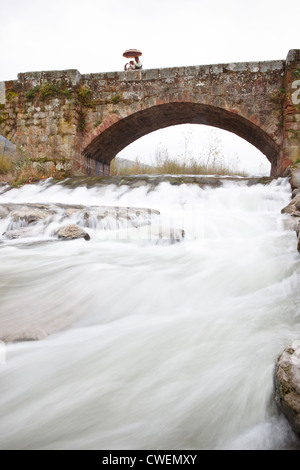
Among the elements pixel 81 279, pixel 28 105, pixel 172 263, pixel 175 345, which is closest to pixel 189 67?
pixel 28 105

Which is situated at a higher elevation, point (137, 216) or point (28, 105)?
point (28, 105)

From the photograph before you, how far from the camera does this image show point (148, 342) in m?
Answer: 1.46

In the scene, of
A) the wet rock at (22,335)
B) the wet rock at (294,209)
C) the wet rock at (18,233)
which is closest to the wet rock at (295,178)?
the wet rock at (294,209)

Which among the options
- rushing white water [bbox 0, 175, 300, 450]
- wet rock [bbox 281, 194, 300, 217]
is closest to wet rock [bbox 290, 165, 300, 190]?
wet rock [bbox 281, 194, 300, 217]

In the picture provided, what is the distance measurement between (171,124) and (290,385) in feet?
26.2

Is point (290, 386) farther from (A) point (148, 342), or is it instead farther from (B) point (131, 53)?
(B) point (131, 53)

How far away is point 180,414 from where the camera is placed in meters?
1.05

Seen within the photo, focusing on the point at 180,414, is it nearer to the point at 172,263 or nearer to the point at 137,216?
the point at 172,263

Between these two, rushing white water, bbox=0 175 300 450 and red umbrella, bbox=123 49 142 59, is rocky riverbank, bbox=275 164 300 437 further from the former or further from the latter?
red umbrella, bbox=123 49 142 59

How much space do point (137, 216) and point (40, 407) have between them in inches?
116

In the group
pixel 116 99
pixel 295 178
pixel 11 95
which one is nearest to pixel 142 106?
pixel 116 99

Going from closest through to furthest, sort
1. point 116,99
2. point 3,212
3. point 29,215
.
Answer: point 29,215 < point 3,212 < point 116,99

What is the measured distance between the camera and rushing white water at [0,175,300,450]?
38.8 inches

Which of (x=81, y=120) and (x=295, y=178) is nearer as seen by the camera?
(x=295, y=178)
